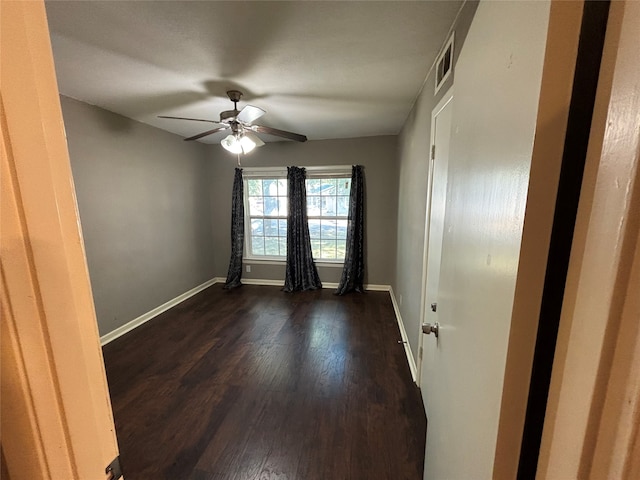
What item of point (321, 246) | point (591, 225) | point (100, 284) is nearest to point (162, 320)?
point (100, 284)

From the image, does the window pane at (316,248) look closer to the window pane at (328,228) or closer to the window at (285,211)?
the window at (285,211)

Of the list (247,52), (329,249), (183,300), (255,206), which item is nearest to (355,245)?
(329,249)

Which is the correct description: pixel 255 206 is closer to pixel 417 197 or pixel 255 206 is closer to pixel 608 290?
pixel 417 197

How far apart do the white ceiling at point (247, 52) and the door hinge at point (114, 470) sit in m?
1.72

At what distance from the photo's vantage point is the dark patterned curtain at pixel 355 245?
4.00m

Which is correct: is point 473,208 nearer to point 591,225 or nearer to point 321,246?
point 591,225

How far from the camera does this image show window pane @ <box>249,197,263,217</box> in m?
4.48

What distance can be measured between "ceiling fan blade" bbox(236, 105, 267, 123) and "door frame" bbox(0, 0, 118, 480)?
5.92 ft

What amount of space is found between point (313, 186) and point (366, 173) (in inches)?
34.2

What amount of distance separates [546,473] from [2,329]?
828 millimetres

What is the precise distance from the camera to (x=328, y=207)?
4285 mm

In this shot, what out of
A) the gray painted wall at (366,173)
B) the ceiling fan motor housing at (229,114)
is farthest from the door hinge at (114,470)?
the gray painted wall at (366,173)

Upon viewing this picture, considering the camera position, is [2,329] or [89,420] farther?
[89,420]

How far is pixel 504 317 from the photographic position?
1.55 ft
